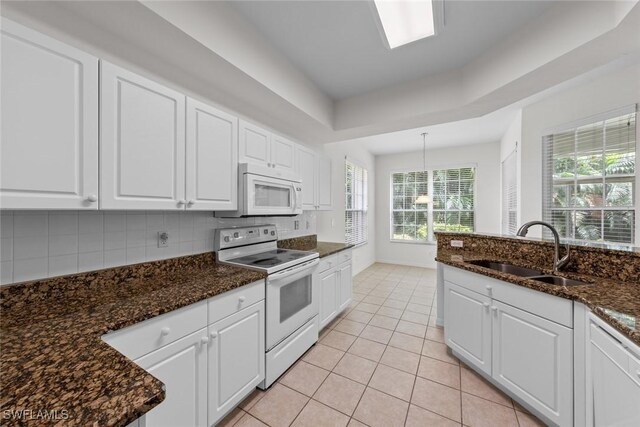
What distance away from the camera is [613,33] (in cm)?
144

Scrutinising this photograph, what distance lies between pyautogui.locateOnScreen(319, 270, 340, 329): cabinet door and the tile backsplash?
1.24 metres

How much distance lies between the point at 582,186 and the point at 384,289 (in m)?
2.80

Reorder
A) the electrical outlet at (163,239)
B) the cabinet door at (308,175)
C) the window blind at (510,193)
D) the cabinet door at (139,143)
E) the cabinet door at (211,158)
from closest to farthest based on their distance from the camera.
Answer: the cabinet door at (139,143), the cabinet door at (211,158), the electrical outlet at (163,239), the cabinet door at (308,175), the window blind at (510,193)

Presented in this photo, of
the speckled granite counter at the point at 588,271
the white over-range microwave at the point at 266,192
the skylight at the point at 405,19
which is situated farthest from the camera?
the white over-range microwave at the point at 266,192

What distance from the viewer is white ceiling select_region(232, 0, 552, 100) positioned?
66.4 inches

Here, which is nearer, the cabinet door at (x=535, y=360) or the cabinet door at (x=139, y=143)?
the cabinet door at (x=139, y=143)

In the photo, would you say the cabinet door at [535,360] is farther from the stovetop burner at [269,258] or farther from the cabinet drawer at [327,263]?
the stovetop burner at [269,258]

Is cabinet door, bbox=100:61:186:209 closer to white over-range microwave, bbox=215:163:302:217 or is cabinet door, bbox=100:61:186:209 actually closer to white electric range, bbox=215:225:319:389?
white over-range microwave, bbox=215:163:302:217

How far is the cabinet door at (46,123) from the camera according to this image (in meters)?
Answer: 0.97

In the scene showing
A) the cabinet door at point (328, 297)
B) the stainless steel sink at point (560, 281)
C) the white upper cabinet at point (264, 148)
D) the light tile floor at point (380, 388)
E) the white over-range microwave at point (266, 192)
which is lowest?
the light tile floor at point (380, 388)

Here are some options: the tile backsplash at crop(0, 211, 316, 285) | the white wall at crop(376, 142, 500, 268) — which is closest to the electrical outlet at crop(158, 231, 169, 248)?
the tile backsplash at crop(0, 211, 316, 285)

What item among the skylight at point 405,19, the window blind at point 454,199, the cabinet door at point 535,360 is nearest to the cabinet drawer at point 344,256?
the cabinet door at point 535,360

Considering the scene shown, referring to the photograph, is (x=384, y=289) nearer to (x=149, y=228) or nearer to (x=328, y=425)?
(x=328, y=425)

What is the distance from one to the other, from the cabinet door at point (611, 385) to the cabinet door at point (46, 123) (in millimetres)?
2465
